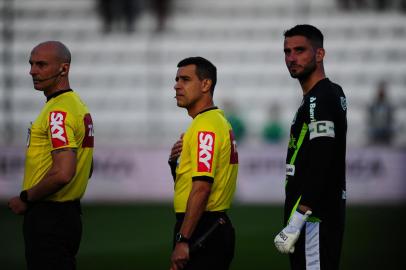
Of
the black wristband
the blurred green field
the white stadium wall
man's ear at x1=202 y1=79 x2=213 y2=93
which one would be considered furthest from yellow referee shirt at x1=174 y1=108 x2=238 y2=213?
the white stadium wall

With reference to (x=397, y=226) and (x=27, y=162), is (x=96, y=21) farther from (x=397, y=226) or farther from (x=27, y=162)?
(x=27, y=162)

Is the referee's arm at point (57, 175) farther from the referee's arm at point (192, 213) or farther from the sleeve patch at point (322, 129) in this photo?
the sleeve patch at point (322, 129)

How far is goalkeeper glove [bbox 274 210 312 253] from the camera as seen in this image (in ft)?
16.9

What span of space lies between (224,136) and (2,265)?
16.6 ft

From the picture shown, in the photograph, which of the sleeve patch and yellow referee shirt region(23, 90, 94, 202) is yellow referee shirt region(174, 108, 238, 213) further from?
yellow referee shirt region(23, 90, 94, 202)

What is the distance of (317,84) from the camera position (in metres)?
5.46

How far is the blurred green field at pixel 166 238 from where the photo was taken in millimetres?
9867

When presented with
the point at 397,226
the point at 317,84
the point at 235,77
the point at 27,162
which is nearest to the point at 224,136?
the point at 317,84

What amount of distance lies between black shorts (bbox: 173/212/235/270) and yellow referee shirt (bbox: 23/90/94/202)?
0.83 meters

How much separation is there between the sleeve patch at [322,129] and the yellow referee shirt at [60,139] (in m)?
1.67

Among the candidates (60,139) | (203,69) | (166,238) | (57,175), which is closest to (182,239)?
(57,175)

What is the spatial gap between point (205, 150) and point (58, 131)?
105 centimetres

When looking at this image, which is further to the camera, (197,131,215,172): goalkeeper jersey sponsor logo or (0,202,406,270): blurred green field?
(0,202,406,270): blurred green field

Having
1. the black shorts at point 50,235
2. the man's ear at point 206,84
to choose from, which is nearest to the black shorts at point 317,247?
the man's ear at point 206,84
